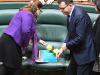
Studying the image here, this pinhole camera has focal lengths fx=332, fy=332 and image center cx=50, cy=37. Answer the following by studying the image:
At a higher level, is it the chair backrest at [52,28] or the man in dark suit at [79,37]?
the man in dark suit at [79,37]

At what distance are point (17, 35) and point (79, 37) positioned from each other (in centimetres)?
78

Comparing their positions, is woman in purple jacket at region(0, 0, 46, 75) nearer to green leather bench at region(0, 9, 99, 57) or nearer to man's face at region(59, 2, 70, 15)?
man's face at region(59, 2, 70, 15)

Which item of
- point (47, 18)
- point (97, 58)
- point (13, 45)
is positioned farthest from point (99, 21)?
point (47, 18)

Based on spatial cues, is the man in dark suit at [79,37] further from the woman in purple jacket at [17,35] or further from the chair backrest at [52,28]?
the chair backrest at [52,28]

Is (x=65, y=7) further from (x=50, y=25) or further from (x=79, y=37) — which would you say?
(x=50, y=25)

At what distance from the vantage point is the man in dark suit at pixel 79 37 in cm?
382

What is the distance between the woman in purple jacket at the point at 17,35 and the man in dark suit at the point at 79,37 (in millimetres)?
448

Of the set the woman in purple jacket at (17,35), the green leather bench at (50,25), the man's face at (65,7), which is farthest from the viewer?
the green leather bench at (50,25)

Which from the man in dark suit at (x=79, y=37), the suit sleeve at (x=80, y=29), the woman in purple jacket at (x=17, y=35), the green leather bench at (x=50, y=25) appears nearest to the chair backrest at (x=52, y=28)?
the green leather bench at (x=50, y=25)

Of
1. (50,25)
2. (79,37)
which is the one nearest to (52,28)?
(50,25)

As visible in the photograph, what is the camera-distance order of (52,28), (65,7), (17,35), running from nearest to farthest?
(65,7), (17,35), (52,28)

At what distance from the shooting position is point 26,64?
497cm

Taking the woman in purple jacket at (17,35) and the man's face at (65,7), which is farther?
the woman in purple jacket at (17,35)

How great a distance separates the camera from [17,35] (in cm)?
408
